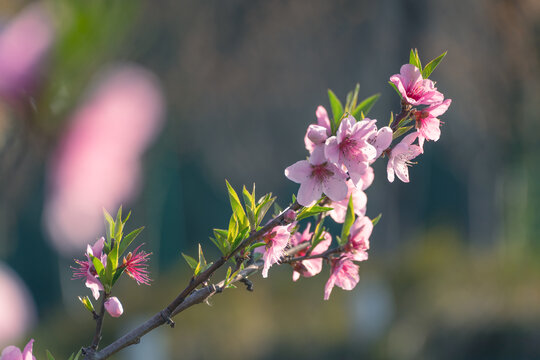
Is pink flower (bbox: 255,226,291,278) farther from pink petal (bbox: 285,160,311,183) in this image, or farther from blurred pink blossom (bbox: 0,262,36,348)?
blurred pink blossom (bbox: 0,262,36,348)

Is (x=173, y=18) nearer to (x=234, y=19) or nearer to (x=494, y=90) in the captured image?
(x=234, y=19)

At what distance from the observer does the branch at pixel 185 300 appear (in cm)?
53

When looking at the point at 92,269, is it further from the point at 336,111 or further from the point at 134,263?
the point at 336,111

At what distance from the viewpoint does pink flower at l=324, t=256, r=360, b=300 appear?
2.21 feet

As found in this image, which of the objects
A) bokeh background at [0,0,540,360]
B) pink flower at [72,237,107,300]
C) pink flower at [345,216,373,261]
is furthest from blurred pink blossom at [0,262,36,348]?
bokeh background at [0,0,540,360]

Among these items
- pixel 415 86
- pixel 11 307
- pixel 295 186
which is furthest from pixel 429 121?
pixel 295 186

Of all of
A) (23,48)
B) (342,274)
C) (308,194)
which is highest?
(23,48)

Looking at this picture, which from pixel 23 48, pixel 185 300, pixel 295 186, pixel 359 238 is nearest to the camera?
pixel 23 48

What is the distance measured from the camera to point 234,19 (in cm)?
624

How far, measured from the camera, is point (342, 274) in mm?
691

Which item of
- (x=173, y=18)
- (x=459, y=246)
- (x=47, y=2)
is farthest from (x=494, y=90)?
(x=47, y=2)

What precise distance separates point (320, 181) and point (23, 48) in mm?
281

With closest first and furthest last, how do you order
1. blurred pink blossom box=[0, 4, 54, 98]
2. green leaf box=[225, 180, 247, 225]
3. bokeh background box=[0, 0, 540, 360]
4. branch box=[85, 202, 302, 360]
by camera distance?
blurred pink blossom box=[0, 4, 54, 98] → branch box=[85, 202, 302, 360] → green leaf box=[225, 180, 247, 225] → bokeh background box=[0, 0, 540, 360]

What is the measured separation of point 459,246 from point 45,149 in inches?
255
